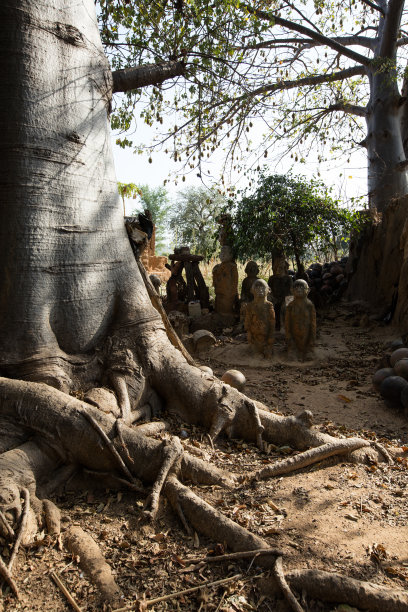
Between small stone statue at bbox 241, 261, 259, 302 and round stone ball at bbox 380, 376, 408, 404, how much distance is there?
180 inches

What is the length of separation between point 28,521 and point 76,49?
3622 mm

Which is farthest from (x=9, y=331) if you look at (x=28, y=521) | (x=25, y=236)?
(x=28, y=521)

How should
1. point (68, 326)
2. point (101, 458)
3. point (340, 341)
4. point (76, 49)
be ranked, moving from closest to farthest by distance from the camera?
1. point (101, 458)
2. point (68, 326)
3. point (76, 49)
4. point (340, 341)

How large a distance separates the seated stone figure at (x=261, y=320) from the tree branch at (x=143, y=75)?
360 cm

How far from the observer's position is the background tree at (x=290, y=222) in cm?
905

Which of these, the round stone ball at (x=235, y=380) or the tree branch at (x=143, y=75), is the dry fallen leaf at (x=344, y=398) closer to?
the round stone ball at (x=235, y=380)

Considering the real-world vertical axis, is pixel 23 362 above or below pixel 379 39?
below

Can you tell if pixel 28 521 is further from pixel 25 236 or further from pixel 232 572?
pixel 25 236

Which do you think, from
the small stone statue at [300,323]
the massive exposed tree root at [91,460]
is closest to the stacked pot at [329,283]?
the small stone statue at [300,323]

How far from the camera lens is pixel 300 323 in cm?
734

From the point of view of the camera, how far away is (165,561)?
86.9 inches

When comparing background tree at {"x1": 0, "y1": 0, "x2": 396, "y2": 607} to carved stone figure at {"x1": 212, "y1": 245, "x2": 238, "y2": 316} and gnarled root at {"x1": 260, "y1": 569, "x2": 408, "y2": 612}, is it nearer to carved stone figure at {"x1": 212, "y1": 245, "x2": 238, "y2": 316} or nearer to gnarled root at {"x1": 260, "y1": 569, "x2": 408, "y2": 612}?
gnarled root at {"x1": 260, "y1": 569, "x2": 408, "y2": 612}

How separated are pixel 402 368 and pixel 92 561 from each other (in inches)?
165

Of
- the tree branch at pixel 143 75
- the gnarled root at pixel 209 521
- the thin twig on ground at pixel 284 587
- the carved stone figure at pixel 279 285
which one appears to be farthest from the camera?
the carved stone figure at pixel 279 285
